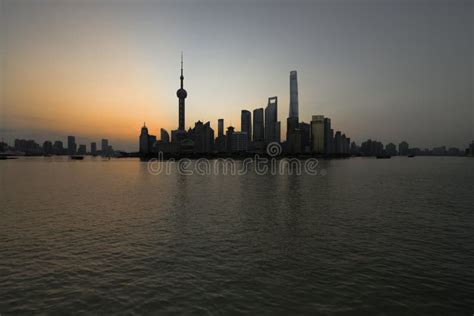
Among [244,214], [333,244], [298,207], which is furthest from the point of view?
[298,207]

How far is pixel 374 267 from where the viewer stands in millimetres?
20047

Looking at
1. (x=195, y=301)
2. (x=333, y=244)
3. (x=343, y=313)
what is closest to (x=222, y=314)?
(x=195, y=301)

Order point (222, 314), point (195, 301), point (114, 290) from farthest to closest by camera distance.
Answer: point (114, 290) → point (195, 301) → point (222, 314)

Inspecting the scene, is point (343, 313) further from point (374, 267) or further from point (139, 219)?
point (139, 219)

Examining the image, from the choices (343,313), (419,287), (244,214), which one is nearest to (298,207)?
(244,214)

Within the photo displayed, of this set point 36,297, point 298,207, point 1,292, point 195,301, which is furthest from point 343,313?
point 298,207

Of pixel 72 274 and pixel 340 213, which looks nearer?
pixel 72 274

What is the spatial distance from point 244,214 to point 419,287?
24.7 metres

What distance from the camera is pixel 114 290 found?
16531 mm

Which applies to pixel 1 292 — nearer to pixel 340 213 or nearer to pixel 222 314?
pixel 222 314

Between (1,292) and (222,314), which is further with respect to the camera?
(1,292)

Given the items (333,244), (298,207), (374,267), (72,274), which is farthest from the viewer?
(298,207)

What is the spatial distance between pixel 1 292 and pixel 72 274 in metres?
3.65

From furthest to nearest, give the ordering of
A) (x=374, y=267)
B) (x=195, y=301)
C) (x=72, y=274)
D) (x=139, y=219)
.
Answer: (x=139, y=219)
(x=374, y=267)
(x=72, y=274)
(x=195, y=301)
